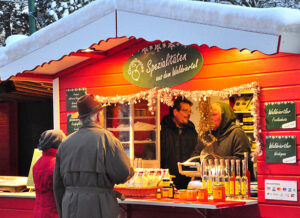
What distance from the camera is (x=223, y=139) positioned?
7.05 meters

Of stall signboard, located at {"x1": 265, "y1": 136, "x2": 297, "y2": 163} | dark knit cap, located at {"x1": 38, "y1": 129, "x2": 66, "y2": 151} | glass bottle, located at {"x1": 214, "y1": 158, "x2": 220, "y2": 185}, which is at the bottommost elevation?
glass bottle, located at {"x1": 214, "y1": 158, "x2": 220, "y2": 185}

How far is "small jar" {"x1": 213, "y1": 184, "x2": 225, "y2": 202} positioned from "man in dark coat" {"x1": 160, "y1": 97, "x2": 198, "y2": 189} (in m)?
2.65

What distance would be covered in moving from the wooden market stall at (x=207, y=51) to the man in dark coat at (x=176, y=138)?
1.56 metres

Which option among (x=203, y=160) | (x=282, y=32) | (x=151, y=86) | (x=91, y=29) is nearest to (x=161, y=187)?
(x=203, y=160)

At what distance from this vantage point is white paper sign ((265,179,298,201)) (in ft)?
18.6

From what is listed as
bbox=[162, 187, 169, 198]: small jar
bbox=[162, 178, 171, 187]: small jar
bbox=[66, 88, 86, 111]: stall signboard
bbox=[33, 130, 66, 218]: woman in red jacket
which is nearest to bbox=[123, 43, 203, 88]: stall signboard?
bbox=[66, 88, 86, 111]: stall signboard

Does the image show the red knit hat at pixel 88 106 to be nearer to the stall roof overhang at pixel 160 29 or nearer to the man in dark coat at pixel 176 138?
the stall roof overhang at pixel 160 29

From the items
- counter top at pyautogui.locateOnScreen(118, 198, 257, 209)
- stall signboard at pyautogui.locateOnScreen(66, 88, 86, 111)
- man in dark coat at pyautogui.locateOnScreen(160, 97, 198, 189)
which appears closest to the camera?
counter top at pyautogui.locateOnScreen(118, 198, 257, 209)

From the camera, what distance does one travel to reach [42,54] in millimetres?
6512

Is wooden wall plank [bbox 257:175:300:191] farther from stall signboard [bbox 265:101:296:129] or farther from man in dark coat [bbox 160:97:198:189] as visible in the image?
man in dark coat [bbox 160:97:198:189]

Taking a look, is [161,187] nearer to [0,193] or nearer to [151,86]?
[151,86]

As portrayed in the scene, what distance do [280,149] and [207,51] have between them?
1.40m

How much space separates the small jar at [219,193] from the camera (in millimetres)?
5730

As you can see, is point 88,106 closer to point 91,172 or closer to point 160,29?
point 91,172
